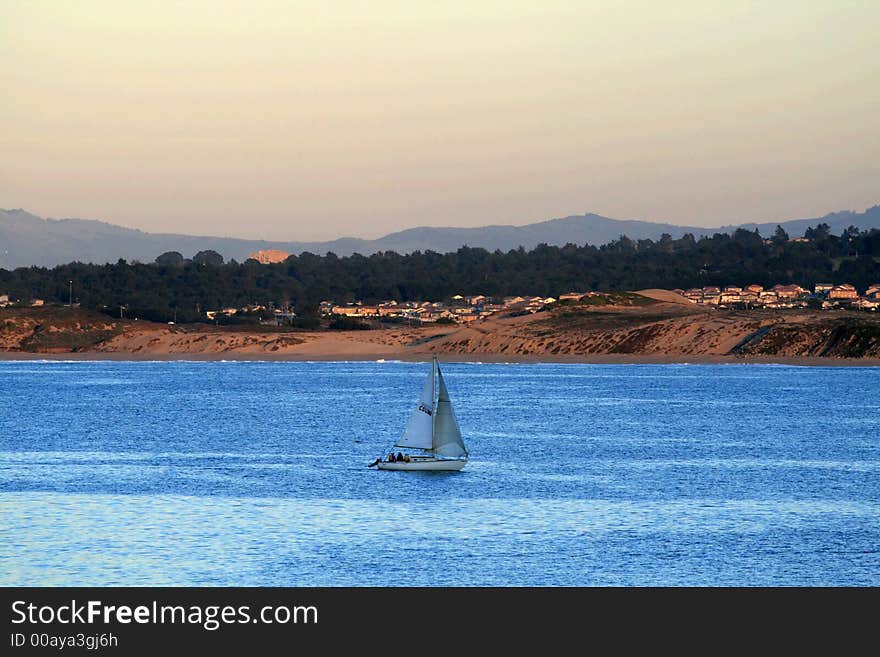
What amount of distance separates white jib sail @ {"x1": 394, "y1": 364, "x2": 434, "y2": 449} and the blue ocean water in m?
2.01

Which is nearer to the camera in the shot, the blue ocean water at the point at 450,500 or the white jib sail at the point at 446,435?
the blue ocean water at the point at 450,500

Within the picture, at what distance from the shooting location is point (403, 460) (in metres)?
68.1

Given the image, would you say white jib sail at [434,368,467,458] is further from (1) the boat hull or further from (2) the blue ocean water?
(2) the blue ocean water

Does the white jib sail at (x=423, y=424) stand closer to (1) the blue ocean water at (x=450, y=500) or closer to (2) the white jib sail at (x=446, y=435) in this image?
(2) the white jib sail at (x=446, y=435)

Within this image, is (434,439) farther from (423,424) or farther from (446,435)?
(423,424)

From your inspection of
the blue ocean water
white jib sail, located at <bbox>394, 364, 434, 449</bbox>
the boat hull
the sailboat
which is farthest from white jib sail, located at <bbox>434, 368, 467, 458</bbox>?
the blue ocean water

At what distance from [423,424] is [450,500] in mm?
9853

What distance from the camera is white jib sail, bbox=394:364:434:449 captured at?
2576 inches

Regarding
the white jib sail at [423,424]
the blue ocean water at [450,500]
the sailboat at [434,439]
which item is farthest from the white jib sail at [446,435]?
the blue ocean water at [450,500]

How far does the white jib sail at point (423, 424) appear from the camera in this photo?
65438mm

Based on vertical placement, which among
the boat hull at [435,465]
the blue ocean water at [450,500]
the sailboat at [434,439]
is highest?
the sailboat at [434,439]

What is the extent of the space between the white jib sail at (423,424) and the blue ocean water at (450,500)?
79.1 inches
